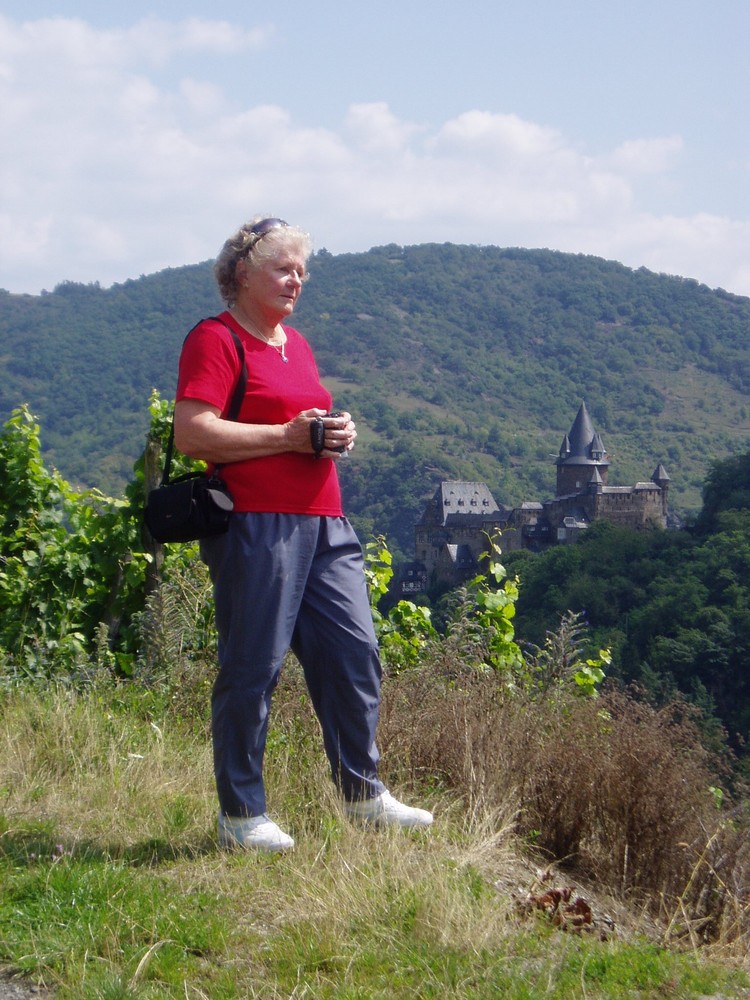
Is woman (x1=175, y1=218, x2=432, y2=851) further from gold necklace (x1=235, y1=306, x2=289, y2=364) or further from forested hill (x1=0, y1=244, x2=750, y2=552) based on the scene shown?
forested hill (x1=0, y1=244, x2=750, y2=552)

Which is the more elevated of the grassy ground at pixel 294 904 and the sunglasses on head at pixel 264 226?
the sunglasses on head at pixel 264 226

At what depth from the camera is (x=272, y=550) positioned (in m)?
3.02

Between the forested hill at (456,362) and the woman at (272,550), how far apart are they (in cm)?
6133

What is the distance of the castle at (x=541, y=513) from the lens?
223 ft

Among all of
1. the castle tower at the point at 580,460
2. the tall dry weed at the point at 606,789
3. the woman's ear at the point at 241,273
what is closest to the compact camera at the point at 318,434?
the woman's ear at the point at 241,273

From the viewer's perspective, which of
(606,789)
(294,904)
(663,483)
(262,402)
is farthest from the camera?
(663,483)

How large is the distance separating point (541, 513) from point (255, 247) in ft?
236

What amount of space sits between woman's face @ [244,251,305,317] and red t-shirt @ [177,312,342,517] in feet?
0.28

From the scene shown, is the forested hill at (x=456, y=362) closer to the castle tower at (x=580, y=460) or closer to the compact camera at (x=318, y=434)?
the castle tower at (x=580, y=460)

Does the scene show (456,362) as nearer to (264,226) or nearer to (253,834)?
(264,226)

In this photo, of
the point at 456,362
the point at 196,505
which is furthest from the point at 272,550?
the point at 456,362

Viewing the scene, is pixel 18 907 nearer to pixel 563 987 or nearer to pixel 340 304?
pixel 563 987

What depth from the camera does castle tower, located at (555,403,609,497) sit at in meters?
80.4

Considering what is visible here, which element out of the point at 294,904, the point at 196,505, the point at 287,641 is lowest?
the point at 294,904
